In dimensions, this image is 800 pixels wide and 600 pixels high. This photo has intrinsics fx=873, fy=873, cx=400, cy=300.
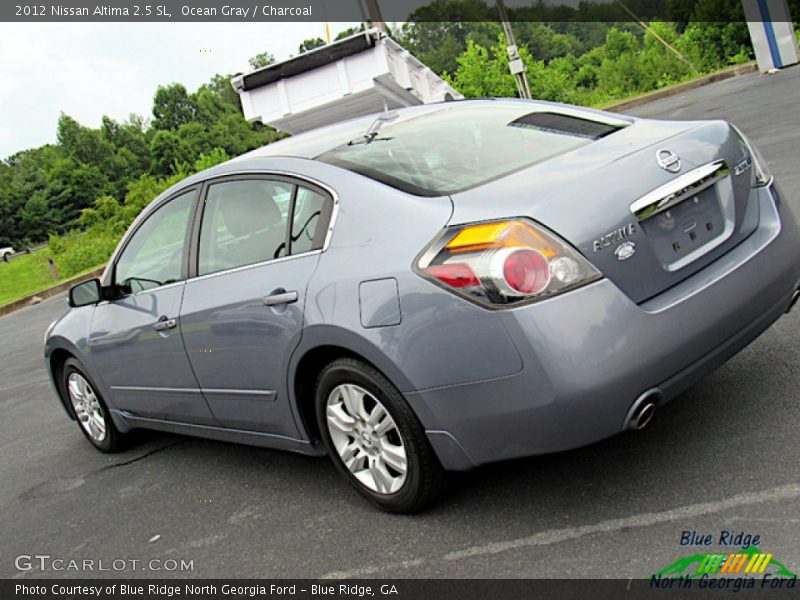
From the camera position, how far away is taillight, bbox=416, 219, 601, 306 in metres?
2.83

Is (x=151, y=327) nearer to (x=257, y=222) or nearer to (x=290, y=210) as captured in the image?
(x=257, y=222)

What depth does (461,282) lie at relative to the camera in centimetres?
290

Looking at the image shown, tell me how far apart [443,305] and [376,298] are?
1.01 ft

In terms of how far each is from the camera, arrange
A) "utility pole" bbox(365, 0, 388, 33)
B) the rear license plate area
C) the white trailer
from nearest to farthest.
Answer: the rear license plate area
the white trailer
"utility pole" bbox(365, 0, 388, 33)

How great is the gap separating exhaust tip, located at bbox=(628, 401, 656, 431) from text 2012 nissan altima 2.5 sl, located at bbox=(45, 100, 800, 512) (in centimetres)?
1

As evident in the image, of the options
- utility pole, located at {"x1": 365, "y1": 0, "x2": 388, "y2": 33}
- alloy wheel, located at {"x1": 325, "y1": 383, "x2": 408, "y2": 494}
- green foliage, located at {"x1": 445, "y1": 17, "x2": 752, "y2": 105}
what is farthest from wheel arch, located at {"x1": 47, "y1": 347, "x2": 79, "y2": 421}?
green foliage, located at {"x1": 445, "y1": 17, "x2": 752, "y2": 105}

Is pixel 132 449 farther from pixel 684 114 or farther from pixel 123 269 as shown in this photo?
pixel 684 114

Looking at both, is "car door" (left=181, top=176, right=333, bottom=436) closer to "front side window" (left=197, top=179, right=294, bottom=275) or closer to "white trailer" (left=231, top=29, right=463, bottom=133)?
"front side window" (left=197, top=179, right=294, bottom=275)

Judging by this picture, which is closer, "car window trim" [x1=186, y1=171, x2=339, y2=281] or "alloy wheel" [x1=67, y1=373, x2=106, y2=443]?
"car window trim" [x1=186, y1=171, x2=339, y2=281]

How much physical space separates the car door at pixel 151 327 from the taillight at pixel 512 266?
1.81 m

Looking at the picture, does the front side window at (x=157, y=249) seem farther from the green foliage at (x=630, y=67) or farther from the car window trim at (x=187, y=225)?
the green foliage at (x=630, y=67)

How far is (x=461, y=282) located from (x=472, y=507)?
3.38ft

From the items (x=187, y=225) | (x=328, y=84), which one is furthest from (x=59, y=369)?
(x=328, y=84)

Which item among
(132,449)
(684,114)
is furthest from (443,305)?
(684,114)
